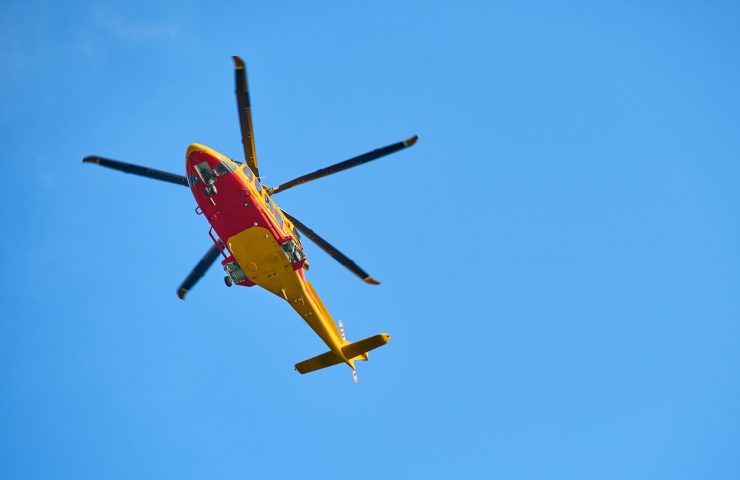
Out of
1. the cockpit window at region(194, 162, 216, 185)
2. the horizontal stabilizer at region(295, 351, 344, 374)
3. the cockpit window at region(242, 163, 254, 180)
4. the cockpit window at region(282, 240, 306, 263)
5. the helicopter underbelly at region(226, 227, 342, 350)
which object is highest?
the cockpit window at region(242, 163, 254, 180)

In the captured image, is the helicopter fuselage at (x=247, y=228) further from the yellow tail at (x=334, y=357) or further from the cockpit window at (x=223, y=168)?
the yellow tail at (x=334, y=357)

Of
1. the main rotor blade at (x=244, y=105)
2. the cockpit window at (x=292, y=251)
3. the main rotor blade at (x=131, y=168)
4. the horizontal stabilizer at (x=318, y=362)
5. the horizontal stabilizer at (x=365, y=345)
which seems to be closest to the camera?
the main rotor blade at (x=244, y=105)

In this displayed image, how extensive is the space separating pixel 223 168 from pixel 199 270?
17.0 feet

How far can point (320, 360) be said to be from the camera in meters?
28.3

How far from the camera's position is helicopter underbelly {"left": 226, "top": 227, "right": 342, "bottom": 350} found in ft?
78.0

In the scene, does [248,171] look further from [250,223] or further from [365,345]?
[365,345]

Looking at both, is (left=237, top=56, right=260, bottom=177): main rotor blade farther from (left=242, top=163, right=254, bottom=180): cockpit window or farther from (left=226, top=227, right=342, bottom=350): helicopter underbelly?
(left=226, top=227, right=342, bottom=350): helicopter underbelly

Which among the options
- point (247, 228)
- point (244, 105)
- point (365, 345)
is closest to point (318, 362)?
point (365, 345)

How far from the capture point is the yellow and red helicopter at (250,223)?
22.3 meters

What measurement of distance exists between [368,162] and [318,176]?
1783 millimetres

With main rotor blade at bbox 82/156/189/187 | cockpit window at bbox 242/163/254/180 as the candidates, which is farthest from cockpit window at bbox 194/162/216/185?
cockpit window at bbox 242/163/254/180

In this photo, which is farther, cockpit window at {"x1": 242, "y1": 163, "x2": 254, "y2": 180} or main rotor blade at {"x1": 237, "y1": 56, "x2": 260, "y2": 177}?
cockpit window at {"x1": 242, "y1": 163, "x2": 254, "y2": 180}

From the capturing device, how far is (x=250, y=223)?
23.3 metres

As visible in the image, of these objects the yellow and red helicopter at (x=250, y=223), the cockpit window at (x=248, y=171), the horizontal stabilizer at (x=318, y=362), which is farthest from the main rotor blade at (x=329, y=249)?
the horizontal stabilizer at (x=318, y=362)
